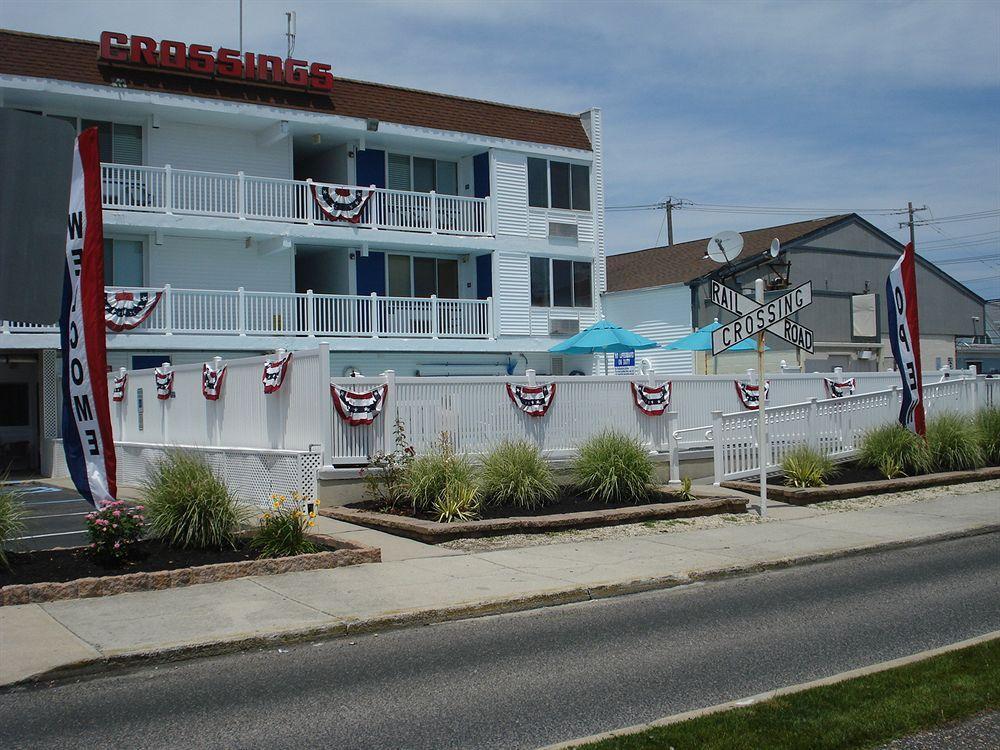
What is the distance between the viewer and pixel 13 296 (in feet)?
31.0

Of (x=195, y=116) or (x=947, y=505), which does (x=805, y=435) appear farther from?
(x=195, y=116)

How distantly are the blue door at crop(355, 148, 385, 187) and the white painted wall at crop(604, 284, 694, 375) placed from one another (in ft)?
30.1

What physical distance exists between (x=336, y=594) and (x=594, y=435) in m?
7.79

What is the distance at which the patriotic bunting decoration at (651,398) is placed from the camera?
17.3 meters

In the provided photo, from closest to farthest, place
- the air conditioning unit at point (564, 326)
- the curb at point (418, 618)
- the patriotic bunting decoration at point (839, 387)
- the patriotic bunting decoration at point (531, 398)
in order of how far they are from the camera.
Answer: the curb at point (418, 618), the patriotic bunting decoration at point (531, 398), the patriotic bunting decoration at point (839, 387), the air conditioning unit at point (564, 326)

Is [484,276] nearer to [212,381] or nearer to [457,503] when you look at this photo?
[212,381]

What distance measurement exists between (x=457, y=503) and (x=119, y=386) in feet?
37.6

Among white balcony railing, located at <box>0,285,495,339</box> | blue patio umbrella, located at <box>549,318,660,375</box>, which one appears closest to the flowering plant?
white balcony railing, located at <box>0,285,495,339</box>

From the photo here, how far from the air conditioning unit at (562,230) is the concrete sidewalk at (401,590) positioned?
59.3ft

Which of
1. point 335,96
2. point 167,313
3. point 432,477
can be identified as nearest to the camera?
point 432,477

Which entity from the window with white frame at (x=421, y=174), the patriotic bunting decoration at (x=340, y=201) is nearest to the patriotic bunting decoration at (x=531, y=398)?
the patriotic bunting decoration at (x=340, y=201)

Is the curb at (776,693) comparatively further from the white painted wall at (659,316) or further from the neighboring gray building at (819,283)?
the white painted wall at (659,316)

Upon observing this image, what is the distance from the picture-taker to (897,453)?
17.8 metres

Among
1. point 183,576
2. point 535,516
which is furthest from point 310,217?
point 183,576
